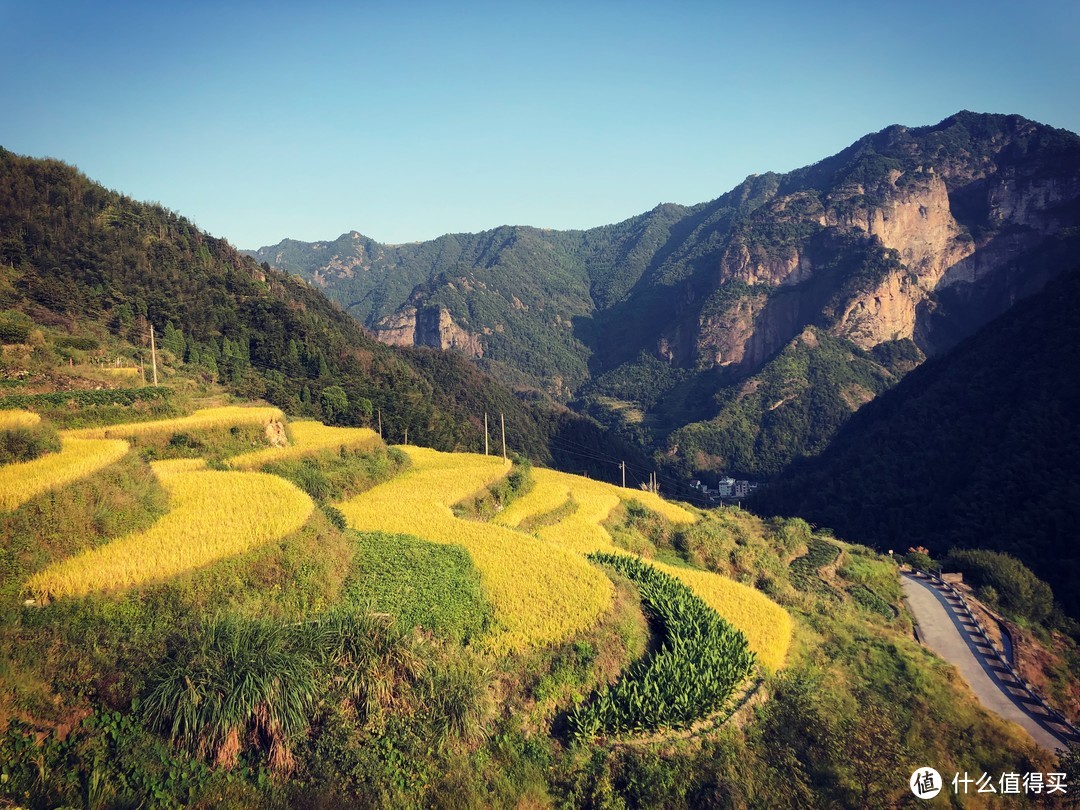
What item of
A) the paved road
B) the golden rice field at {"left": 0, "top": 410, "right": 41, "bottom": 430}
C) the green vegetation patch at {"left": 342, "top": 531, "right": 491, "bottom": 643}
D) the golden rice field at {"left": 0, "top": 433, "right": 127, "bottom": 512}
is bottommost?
the paved road

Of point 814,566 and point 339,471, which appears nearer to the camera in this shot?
point 339,471

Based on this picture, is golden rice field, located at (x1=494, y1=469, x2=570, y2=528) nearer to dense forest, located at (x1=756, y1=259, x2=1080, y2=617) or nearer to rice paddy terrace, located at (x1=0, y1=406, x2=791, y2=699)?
rice paddy terrace, located at (x1=0, y1=406, x2=791, y2=699)

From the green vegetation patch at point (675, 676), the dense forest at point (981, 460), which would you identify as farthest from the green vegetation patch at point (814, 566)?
the dense forest at point (981, 460)

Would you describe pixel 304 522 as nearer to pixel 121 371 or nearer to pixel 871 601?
pixel 121 371

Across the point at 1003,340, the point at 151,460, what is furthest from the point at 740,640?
the point at 1003,340

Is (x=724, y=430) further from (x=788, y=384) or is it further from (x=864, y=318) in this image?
(x=864, y=318)

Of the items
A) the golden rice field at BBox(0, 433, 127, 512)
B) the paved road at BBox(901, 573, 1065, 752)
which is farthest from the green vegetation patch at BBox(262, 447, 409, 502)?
the paved road at BBox(901, 573, 1065, 752)

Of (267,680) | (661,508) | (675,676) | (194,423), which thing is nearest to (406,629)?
(267,680)
